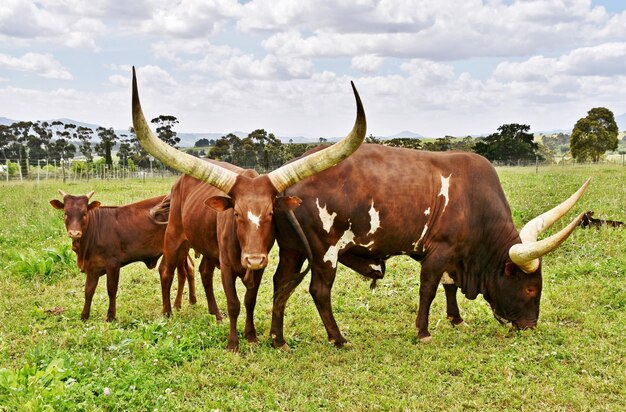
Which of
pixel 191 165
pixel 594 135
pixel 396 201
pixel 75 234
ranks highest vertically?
pixel 594 135

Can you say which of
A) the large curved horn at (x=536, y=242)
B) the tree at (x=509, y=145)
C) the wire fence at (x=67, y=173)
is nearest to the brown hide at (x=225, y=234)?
the large curved horn at (x=536, y=242)

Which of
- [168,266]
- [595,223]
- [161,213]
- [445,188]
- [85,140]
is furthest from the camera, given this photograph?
[85,140]

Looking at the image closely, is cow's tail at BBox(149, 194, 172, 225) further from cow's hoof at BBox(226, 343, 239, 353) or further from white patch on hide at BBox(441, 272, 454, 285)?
white patch on hide at BBox(441, 272, 454, 285)

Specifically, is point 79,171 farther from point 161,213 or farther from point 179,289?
point 179,289

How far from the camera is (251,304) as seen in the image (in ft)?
21.1

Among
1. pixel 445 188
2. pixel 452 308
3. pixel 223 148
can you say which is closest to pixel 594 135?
pixel 223 148

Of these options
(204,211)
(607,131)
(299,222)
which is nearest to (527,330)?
(299,222)

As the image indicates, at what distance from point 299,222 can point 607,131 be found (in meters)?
64.6

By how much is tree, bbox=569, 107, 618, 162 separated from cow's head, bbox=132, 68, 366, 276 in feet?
202

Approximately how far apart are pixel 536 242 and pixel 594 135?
6095 cm

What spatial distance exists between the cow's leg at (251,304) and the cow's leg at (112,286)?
224 centimetres

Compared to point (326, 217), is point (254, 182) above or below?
above

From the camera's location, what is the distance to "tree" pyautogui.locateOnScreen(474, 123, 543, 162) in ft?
201

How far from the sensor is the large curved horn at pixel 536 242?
619cm
